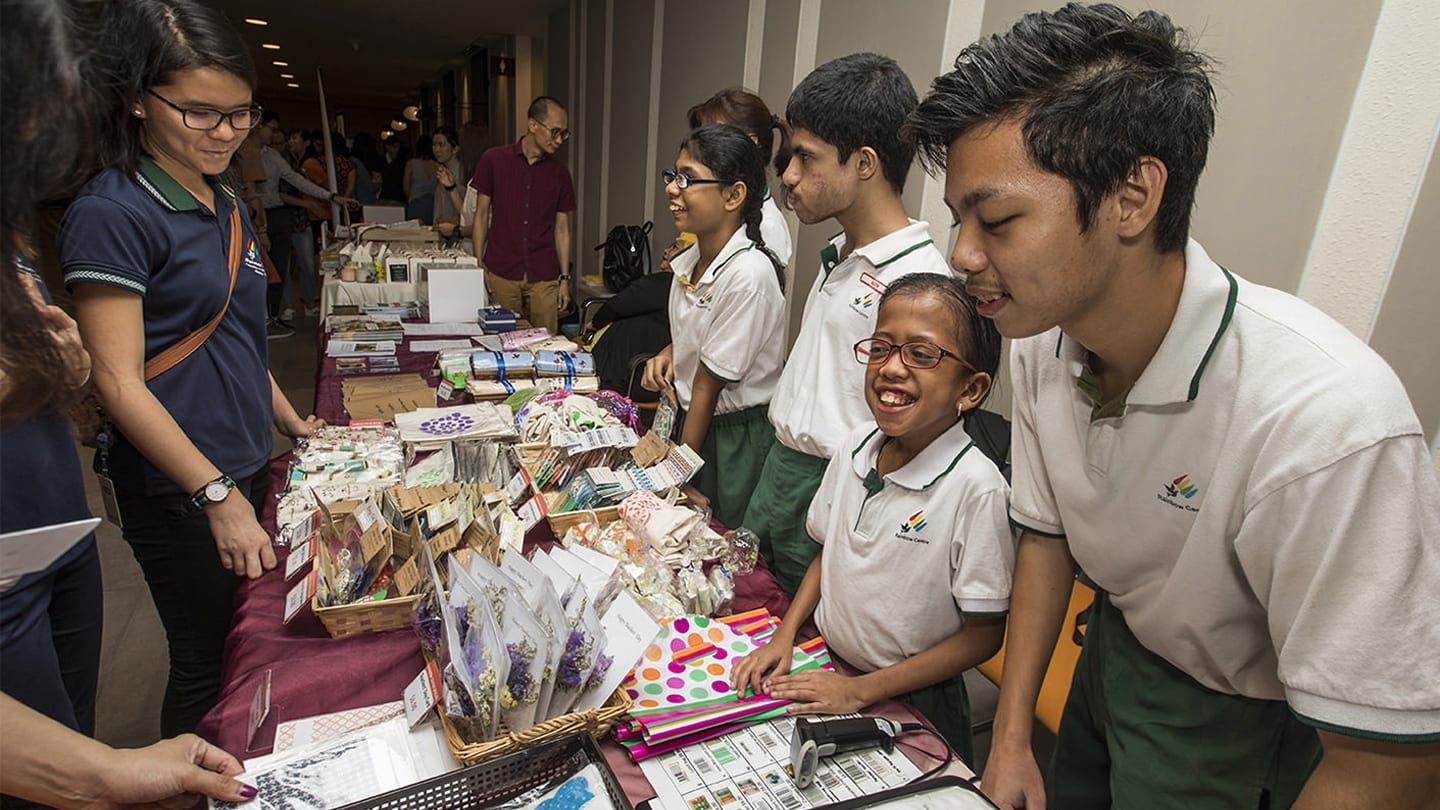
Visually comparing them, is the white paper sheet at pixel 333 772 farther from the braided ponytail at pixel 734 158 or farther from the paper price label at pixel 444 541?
the braided ponytail at pixel 734 158

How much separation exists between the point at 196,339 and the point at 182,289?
11 centimetres

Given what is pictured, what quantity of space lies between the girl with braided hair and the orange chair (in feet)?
2.75

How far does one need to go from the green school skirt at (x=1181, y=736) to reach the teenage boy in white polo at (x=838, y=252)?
2.20ft

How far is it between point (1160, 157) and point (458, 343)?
2.85 m

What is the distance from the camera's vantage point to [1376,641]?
2.35 feet

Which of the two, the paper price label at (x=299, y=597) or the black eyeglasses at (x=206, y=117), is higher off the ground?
the black eyeglasses at (x=206, y=117)

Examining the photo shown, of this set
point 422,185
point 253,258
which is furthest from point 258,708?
point 422,185

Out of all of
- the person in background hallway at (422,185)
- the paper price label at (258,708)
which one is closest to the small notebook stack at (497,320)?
the paper price label at (258,708)

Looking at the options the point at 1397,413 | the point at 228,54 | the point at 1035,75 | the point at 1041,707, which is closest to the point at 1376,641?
the point at 1397,413

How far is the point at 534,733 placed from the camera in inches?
37.6

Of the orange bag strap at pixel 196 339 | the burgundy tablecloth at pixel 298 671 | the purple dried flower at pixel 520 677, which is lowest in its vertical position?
the burgundy tablecloth at pixel 298 671

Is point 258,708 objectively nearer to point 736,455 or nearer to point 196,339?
point 196,339

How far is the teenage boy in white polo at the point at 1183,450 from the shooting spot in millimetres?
720

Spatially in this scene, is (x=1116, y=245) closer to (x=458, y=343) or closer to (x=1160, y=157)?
(x=1160, y=157)
